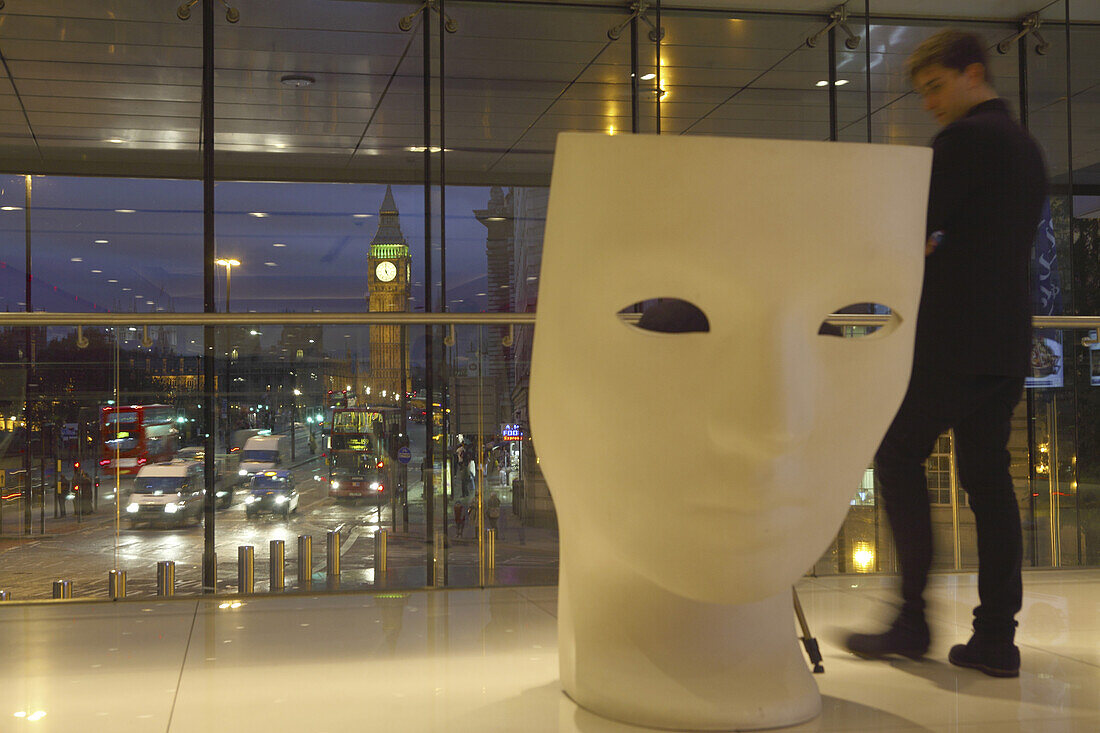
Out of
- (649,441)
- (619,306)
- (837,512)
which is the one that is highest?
(619,306)

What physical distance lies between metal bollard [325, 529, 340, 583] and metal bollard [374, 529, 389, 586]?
15 centimetres

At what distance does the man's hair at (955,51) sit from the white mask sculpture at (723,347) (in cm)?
56

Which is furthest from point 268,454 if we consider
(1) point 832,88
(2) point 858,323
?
(1) point 832,88

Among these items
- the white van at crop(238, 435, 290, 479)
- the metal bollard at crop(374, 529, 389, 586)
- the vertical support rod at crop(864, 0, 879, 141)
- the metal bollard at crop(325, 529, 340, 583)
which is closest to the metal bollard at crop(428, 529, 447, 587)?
the metal bollard at crop(374, 529, 389, 586)

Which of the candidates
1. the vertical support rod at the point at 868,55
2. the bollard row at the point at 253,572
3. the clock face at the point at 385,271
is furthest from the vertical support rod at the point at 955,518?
the vertical support rod at the point at 868,55

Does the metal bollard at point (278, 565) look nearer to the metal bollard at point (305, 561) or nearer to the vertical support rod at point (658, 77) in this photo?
the metal bollard at point (305, 561)

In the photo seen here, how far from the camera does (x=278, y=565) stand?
2.88m

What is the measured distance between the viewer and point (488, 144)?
20.2ft

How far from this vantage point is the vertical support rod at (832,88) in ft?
20.1

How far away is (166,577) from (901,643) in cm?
220

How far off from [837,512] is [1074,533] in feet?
9.42

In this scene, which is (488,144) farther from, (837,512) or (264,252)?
(837,512)

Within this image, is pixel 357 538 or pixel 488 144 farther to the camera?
pixel 488 144

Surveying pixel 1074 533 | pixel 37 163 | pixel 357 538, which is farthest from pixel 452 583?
pixel 37 163
